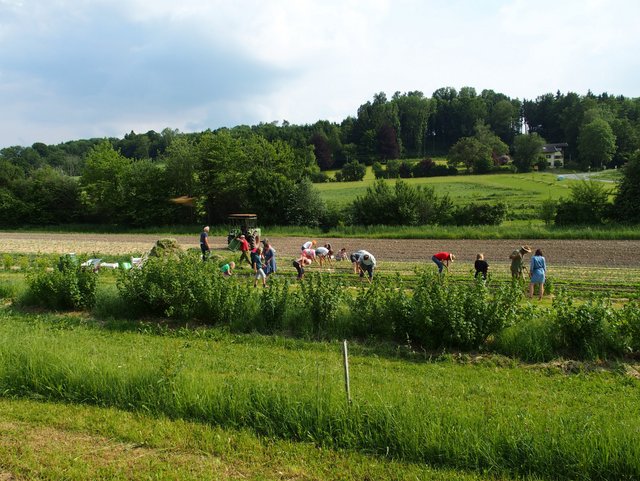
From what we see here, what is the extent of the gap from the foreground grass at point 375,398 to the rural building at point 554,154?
8596 cm

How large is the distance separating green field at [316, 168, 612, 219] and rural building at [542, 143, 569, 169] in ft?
51.6

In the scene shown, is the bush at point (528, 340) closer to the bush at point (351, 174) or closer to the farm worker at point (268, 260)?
the farm worker at point (268, 260)

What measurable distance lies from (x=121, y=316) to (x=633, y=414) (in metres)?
10.4

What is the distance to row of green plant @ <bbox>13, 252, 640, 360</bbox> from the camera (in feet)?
28.8

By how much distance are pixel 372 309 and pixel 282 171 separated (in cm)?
3857

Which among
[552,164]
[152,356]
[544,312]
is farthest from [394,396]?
[552,164]

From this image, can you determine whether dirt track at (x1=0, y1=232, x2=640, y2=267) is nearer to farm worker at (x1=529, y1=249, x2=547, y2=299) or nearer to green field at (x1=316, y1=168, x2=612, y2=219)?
farm worker at (x1=529, y1=249, x2=547, y2=299)

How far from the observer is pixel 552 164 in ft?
281

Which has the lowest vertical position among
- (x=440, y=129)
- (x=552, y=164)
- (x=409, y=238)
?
(x=409, y=238)

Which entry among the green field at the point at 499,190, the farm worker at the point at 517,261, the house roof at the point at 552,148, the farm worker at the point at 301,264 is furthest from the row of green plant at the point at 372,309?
the house roof at the point at 552,148

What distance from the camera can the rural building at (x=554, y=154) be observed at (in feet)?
281

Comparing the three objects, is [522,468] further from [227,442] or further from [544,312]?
[544,312]

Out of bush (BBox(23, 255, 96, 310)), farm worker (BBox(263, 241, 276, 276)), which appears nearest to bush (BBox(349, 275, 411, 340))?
bush (BBox(23, 255, 96, 310))

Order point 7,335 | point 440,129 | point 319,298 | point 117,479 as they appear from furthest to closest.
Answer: point 440,129 < point 319,298 < point 7,335 < point 117,479
